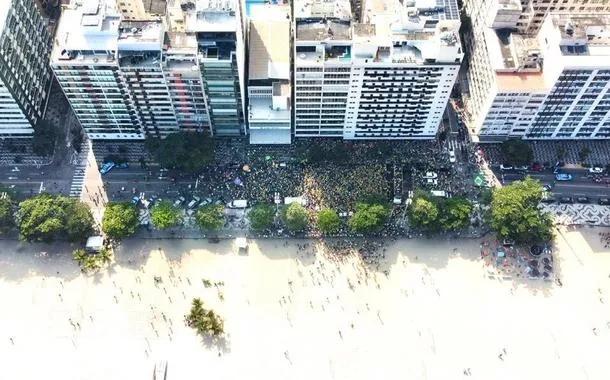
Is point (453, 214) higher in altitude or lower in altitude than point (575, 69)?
lower

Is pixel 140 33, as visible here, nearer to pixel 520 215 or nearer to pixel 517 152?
pixel 517 152

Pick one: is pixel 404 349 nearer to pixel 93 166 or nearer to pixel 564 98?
pixel 564 98

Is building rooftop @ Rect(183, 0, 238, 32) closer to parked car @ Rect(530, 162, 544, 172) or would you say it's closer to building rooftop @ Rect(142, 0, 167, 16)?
building rooftop @ Rect(142, 0, 167, 16)

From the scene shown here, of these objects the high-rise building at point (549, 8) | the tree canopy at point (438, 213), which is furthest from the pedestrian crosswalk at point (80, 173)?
the high-rise building at point (549, 8)

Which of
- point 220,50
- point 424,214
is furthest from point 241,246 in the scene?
point 220,50

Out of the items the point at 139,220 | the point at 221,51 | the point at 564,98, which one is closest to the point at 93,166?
the point at 139,220

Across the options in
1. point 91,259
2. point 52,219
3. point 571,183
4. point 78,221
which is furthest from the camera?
point 571,183
